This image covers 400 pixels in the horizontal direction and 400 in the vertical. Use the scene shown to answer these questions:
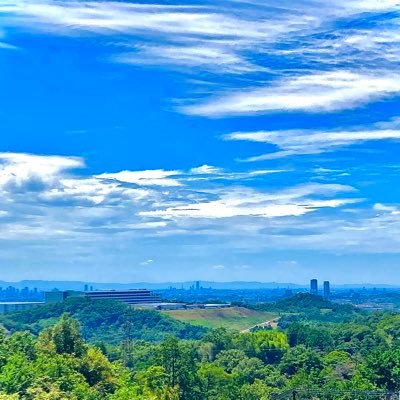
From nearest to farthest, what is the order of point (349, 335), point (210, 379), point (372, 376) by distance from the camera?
point (372, 376)
point (210, 379)
point (349, 335)

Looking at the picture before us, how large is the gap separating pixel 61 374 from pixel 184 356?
2390 centimetres

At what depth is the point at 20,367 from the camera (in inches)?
2333

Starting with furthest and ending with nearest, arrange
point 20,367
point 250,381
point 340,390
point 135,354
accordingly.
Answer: point 135,354 < point 250,381 < point 340,390 < point 20,367

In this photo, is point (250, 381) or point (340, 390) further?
point (250, 381)

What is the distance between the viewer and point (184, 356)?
84.9m

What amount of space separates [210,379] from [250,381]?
15060 millimetres

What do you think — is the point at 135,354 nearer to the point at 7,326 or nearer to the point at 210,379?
the point at 210,379

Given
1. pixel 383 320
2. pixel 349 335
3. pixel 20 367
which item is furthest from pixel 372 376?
pixel 383 320

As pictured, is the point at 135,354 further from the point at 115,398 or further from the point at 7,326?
the point at 7,326

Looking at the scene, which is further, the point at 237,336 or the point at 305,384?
the point at 237,336

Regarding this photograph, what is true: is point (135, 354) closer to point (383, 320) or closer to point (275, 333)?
point (275, 333)

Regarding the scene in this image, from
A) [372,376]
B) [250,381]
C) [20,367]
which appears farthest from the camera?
[250,381]

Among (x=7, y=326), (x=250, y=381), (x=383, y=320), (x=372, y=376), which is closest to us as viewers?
(x=372, y=376)

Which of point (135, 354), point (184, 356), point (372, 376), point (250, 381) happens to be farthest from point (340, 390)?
point (135, 354)
